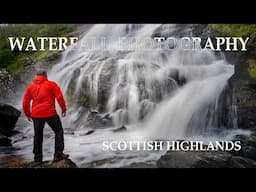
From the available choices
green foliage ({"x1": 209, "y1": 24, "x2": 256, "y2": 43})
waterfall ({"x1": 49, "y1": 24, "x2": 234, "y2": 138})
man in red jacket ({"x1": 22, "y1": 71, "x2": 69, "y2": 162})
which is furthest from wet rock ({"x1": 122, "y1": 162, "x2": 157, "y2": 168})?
green foliage ({"x1": 209, "y1": 24, "x2": 256, "y2": 43})

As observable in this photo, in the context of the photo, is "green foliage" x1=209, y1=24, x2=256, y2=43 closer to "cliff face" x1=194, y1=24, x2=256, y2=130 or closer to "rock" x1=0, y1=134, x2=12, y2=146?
"cliff face" x1=194, y1=24, x2=256, y2=130

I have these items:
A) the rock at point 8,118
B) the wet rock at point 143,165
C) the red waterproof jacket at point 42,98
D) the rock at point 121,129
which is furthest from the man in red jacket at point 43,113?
the wet rock at point 143,165

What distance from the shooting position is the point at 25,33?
4133 mm

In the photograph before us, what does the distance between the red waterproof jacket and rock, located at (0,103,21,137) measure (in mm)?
117

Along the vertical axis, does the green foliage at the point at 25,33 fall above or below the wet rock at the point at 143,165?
above

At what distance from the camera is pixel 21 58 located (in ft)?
13.7

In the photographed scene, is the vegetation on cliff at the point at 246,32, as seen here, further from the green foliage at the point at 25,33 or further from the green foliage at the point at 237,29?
the green foliage at the point at 25,33

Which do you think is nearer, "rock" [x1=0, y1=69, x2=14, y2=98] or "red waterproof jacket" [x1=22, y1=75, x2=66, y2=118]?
"red waterproof jacket" [x1=22, y1=75, x2=66, y2=118]

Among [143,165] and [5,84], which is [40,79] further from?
[143,165]

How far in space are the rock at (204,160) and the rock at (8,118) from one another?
138 cm

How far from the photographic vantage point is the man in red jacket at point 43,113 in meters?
4.10

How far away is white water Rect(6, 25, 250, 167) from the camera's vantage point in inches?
162
